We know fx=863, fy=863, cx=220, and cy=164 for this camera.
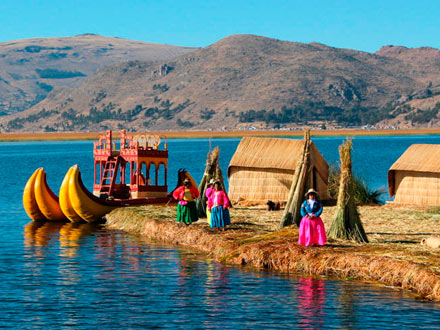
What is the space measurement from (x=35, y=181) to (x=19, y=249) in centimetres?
691

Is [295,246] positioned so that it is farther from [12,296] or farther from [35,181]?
[35,181]

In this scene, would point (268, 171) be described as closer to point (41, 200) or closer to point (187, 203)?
point (187, 203)

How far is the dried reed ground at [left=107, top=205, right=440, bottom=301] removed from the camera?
16488mm

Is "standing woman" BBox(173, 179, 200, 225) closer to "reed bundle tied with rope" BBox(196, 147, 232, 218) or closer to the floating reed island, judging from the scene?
the floating reed island

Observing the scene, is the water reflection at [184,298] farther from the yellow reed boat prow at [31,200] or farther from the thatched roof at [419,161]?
the thatched roof at [419,161]

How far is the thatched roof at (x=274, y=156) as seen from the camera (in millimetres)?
30000

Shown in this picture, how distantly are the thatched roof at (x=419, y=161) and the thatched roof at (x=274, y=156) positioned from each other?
256 centimetres

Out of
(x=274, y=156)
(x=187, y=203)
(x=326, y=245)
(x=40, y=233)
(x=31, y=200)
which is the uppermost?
(x=274, y=156)

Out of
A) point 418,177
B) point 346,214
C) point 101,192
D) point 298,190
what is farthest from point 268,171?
point 346,214

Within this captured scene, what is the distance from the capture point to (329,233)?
20062 millimetres

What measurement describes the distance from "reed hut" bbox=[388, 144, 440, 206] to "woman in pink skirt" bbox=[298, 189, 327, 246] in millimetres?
10784

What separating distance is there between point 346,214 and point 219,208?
3.71 meters

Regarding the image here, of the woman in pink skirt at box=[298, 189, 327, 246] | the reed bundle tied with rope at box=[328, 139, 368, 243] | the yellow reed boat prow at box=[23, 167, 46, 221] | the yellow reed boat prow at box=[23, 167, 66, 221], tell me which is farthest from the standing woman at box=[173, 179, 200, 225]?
the yellow reed boat prow at box=[23, 167, 46, 221]

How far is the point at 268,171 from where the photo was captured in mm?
30328
